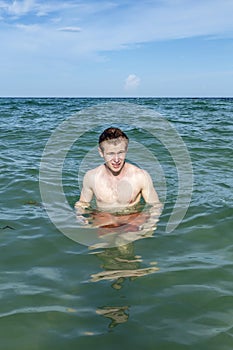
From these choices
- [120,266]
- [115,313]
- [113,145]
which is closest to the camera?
[115,313]

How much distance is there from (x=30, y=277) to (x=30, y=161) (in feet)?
19.2

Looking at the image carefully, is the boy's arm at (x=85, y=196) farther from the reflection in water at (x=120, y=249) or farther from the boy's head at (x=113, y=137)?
the boy's head at (x=113, y=137)

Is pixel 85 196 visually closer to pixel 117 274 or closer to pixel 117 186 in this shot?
pixel 117 186

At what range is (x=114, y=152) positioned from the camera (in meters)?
5.25

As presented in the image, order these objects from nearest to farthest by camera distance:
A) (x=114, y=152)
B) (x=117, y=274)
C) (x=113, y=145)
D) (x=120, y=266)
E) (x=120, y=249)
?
(x=117, y=274), (x=120, y=266), (x=120, y=249), (x=113, y=145), (x=114, y=152)

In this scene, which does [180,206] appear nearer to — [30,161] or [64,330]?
[64,330]

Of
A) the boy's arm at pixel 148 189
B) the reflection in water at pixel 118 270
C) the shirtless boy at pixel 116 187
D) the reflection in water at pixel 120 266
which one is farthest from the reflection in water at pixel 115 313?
the boy's arm at pixel 148 189

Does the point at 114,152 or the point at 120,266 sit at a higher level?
the point at 114,152

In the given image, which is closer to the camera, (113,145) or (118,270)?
(118,270)

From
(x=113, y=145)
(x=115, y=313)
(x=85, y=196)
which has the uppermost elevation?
(x=113, y=145)

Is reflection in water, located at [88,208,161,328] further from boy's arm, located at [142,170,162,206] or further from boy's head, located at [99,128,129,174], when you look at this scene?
boy's head, located at [99,128,129,174]

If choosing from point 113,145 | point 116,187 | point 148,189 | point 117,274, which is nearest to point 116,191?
point 116,187

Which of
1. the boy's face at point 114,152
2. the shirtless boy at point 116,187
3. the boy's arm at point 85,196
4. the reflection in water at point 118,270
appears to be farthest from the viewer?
the boy's arm at point 85,196

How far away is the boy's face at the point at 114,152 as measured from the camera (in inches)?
202
